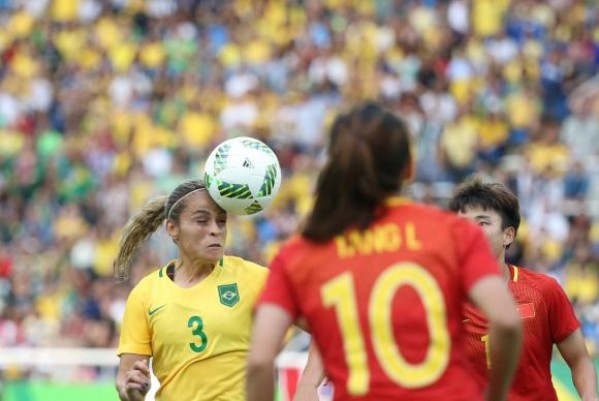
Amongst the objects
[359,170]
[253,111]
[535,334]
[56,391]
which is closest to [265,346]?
[359,170]

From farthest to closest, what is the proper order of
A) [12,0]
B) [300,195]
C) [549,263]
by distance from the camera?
[12,0]
[300,195]
[549,263]

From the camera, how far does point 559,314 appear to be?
6305mm

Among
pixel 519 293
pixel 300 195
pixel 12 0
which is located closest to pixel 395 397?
pixel 519 293

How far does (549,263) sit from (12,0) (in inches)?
393

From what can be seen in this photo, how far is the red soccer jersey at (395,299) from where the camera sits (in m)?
4.25

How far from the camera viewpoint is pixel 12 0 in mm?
21516

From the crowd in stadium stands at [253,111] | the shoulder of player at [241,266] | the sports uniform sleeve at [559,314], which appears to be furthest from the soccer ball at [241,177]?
the crowd in stadium stands at [253,111]

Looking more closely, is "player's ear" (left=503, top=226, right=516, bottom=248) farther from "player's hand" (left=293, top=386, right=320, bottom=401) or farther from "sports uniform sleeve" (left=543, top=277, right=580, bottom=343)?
"player's hand" (left=293, top=386, right=320, bottom=401)

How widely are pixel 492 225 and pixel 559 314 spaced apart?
488 mm

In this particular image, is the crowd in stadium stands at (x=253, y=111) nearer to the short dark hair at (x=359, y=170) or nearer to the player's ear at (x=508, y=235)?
the player's ear at (x=508, y=235)

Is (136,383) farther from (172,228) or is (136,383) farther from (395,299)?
(395,299)

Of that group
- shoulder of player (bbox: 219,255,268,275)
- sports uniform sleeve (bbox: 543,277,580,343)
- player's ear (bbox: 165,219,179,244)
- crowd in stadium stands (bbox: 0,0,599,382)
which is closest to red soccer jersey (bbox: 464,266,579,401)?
sports uniform sleeve (bbox: 543,277,580,343)

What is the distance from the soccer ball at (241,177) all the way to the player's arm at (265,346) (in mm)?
1810

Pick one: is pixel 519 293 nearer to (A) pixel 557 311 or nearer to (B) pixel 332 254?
(A) pixel 557 311
